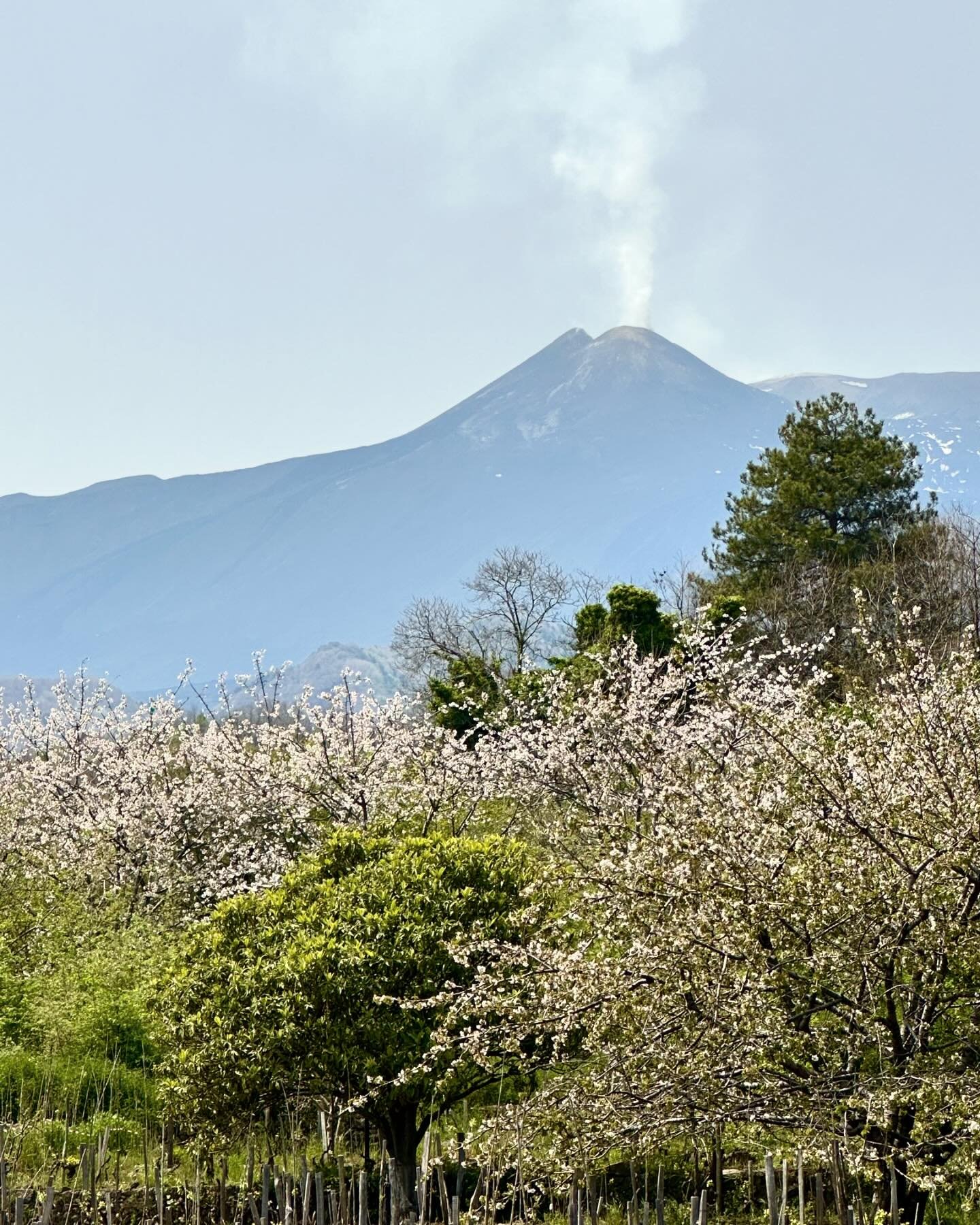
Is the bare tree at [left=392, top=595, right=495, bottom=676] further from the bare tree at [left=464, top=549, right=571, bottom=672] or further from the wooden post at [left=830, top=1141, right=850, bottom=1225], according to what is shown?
the wooden post at [left=830, top=1141, right=850, bottom=1225]

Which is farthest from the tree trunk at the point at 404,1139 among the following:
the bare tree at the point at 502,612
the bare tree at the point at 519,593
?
the bare tree at the point at 519,593

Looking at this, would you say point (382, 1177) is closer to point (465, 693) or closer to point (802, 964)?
point (802, 964)

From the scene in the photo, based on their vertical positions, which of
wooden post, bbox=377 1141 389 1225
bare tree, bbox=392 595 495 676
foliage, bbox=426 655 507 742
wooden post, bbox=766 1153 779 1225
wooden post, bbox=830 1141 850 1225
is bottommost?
wooden post, bbox=377 1141 389 1225

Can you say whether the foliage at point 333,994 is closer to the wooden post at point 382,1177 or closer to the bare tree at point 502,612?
the wooden post at point 382,1177

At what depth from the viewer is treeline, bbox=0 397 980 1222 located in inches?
199

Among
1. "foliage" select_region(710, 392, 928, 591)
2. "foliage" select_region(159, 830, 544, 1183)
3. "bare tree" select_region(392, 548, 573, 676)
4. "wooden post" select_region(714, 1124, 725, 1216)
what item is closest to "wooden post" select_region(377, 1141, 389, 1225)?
"foliage" select_region(159, 830, 544, 1183)

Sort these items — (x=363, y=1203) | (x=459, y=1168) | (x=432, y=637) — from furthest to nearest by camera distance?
(x=432, y=637) → (x=459, y=1168) → (x=363, y=1203)

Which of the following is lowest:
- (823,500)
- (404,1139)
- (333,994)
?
(404,1139)

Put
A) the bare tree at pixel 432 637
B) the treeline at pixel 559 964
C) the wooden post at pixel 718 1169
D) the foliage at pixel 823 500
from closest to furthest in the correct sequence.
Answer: the treeline at pixel 559 964, the wooden post at pixel 718 1169, the foliage at pixel 823 500, the bare tree at pixel 432 637

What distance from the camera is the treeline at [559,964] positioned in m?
5.05

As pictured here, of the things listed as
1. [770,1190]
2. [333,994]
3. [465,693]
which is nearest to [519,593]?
[465,693]

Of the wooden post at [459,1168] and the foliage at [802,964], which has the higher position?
the foliage at [802,964]

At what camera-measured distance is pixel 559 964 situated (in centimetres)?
546

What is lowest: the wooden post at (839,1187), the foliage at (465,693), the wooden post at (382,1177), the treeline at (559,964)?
the wooden post at (382,1177)
